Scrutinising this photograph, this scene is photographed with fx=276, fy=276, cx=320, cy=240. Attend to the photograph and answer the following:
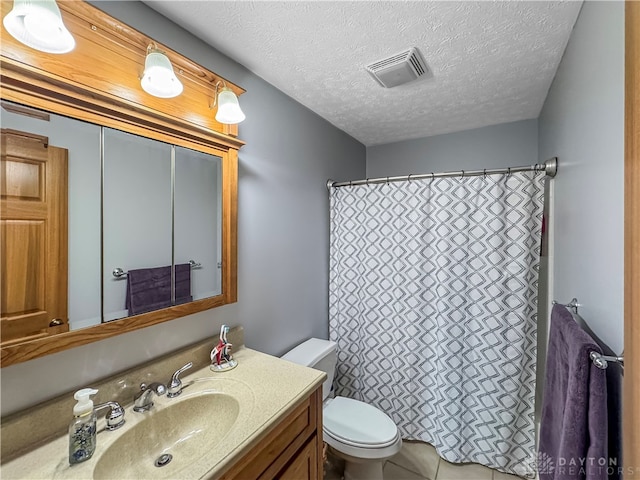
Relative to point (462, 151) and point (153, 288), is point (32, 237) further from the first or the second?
point (462, 151)

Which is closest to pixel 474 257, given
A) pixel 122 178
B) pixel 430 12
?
pixel 430 12

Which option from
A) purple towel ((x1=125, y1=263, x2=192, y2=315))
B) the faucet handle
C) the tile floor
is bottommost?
the tile floor

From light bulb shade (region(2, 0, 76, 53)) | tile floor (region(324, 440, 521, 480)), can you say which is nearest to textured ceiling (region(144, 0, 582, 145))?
light bulb shade (region(2, 0, 76, 53))

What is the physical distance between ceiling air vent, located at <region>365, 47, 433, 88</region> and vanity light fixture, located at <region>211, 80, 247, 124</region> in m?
0.71

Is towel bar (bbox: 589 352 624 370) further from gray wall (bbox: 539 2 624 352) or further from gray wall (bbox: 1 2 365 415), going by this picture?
gray wall (bbox: 1 2 365 415)

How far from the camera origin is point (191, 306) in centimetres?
119

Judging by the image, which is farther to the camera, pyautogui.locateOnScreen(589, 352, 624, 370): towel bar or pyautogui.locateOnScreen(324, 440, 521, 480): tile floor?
pyautogui.locateOnScreen(324, 440, 521, 480): tile floor

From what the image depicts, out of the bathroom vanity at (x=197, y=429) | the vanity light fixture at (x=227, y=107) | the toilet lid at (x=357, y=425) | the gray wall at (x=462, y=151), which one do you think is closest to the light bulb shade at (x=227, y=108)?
the vanity light fixture at (x=227, y=107)

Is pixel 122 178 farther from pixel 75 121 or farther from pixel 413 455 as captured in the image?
pixel 413 455

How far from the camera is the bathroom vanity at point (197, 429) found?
2.43ft

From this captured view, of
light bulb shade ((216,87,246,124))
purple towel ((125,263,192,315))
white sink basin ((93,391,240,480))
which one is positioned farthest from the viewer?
light bulb shade ((216,87,246,124))

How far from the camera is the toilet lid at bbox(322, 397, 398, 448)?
4.74 ft

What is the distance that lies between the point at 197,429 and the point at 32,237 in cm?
82

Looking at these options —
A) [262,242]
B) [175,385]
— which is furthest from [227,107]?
[175,385]
